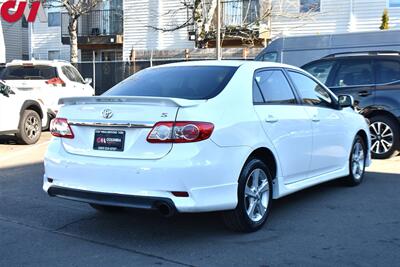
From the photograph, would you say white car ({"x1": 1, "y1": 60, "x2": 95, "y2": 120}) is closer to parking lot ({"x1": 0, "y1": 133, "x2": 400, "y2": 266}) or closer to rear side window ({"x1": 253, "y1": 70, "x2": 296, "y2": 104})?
parking lot ({"x1": 0, "y1": 133, "x2": 400, "y2": 266})

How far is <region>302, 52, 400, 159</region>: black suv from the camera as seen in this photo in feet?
31.7

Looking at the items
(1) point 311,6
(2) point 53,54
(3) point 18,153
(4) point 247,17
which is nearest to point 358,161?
(3) point 18,153

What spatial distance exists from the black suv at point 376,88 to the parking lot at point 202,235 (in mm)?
2615

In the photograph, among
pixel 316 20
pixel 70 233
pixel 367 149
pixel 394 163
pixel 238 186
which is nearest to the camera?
pixel 238 186

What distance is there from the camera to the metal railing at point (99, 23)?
28.4m

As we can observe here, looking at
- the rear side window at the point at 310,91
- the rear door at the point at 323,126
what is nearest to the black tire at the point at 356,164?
the rear door at the point at 323,126

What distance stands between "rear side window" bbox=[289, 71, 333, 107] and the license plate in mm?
2336

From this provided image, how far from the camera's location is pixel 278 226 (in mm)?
5695

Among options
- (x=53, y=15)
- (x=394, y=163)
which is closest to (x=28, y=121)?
(x=394, y=163)

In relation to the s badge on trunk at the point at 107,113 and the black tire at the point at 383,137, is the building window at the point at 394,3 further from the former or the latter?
the s badge on trunk at the point at 107,113

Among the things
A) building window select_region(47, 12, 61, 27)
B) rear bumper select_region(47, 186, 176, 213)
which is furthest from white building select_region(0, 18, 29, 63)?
rear bumper select_region(47, 186, 176, 213)

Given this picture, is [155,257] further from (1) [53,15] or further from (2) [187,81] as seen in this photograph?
(1) [53,15]

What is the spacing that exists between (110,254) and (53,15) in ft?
90.4

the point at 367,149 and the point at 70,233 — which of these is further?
the point at 367,149
